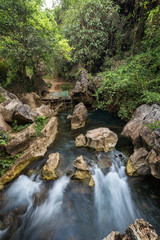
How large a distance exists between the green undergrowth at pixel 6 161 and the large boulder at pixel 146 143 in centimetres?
459

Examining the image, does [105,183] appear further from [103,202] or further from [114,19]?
[114,19]

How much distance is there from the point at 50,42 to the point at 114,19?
27.0ft

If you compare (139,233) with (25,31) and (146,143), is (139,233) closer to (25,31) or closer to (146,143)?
(146,143)

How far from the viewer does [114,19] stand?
38.7 feet

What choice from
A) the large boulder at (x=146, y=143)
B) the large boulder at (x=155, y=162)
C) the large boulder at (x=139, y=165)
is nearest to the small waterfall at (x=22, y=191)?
the large boulder at (x=139, y=165)

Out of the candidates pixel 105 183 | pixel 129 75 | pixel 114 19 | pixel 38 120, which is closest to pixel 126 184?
pixel 105 183

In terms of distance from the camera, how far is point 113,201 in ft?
12.4

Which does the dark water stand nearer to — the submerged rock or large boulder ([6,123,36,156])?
large boulder ([6,123,36,156])

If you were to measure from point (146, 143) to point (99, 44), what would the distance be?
12.8 meters

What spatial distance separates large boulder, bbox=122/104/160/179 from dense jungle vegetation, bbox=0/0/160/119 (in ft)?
4.26

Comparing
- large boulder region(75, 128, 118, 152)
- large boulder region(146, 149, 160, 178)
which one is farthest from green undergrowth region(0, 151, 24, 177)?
large boulder region(146, 149, 160, 178)

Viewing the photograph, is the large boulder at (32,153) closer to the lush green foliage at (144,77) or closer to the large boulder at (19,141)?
the large boulder at (19,141)

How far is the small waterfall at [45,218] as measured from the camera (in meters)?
2.97

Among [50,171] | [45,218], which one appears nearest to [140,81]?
[50,171]
